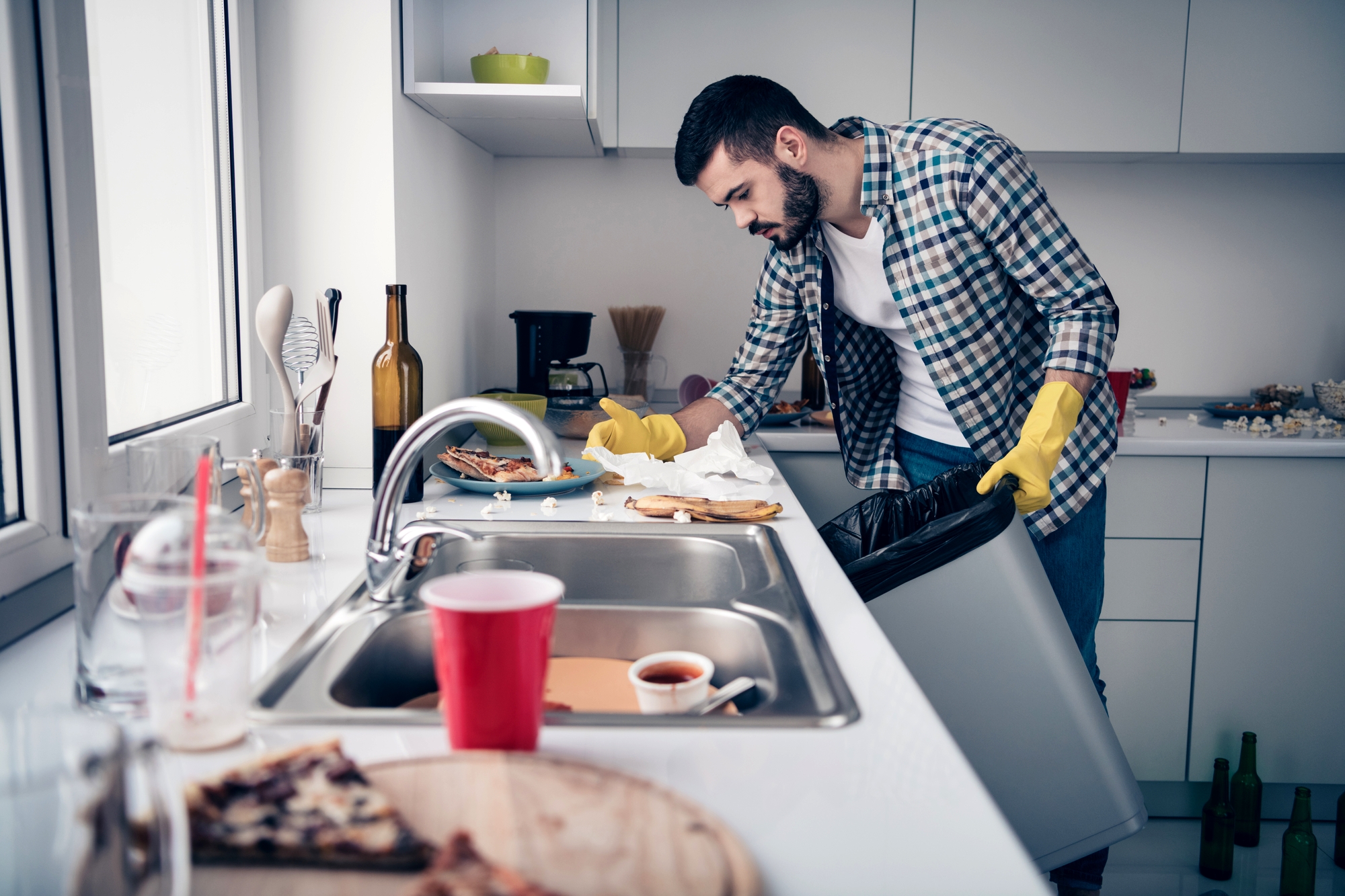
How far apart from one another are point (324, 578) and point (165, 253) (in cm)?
57

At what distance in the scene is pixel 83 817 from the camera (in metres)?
0.35

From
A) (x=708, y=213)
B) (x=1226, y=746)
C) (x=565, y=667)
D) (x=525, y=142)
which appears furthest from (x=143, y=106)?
(x=1226, y=746)

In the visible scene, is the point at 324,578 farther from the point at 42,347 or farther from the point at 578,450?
the point at 578,450

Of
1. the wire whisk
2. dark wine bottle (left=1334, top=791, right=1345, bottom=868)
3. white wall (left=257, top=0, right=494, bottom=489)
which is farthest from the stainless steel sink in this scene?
dark wine bottle (left=1334, top=791, right=1345, bottom=868)

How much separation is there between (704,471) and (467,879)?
117cm

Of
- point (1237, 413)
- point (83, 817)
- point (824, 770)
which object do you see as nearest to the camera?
point (83, 817)

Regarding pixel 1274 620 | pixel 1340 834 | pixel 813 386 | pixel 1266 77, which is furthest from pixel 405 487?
pixel 1266 77

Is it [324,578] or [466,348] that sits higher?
[466,348]

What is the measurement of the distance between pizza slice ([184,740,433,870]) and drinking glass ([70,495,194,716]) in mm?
189

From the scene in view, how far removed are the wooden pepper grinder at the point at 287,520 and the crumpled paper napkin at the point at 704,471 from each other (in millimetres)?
554

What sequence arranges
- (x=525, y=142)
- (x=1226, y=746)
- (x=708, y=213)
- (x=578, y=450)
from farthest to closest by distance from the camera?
(x=708, y=213) < (x=525, y=142) < (x=1226, y=746) < (x=578, y=450)

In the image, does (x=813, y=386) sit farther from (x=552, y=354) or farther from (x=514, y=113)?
→ (x=514, y=113)

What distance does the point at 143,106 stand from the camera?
1182 mm

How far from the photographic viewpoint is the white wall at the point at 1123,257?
2.55 metres
